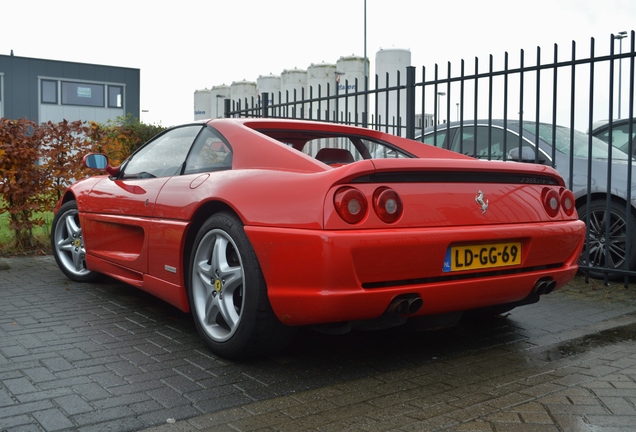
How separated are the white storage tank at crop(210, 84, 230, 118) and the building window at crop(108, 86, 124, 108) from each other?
7.33 meters

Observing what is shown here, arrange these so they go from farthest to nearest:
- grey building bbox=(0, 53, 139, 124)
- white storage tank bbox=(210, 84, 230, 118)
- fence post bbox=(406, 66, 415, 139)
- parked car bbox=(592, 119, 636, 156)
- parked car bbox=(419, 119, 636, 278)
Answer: grey building bbox=(0, 53, 139, 124) → white storage tank bbox=(210, 84, 230, 118) → parked car bbox=(592, 119, 636, 156) → fence post bbox=(406, 66, 415, 139) → parked car bbox=(419, 119, 636, 278)

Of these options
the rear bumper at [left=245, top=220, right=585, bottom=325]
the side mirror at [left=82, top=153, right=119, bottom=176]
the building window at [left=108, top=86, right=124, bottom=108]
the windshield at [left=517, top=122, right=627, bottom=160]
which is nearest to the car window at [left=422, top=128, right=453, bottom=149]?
the windshield at [left=517, top=122, right=627, bottom=160]

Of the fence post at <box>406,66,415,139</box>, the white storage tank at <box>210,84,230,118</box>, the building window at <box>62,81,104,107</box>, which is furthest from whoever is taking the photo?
the building window at <box>62,81,104,107</box>

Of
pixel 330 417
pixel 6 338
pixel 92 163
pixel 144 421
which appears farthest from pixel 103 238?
pixel 330 417

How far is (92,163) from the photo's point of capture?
5.29m

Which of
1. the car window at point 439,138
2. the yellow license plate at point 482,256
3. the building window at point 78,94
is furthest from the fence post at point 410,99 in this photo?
the building window at point 78,94

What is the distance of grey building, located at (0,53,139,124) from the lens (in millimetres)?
41531

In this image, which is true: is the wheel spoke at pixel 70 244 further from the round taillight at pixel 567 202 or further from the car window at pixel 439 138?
the car window at pixel 439 138

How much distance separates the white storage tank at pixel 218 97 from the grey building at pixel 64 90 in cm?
673

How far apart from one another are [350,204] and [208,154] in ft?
4.56

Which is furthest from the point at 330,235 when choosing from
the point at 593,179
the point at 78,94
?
the point at 78,94

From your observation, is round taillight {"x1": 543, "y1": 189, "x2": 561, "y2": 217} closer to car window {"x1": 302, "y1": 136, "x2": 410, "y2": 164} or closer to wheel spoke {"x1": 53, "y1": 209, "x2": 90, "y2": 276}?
car window {"x1": 302, "y1": 136, "x2": 410, "y2": 164}

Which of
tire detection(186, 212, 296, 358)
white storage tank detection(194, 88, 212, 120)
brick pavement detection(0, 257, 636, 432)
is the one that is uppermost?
white storage tank detection(194, 88, 212, 120)

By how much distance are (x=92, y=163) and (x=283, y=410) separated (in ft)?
10.4
